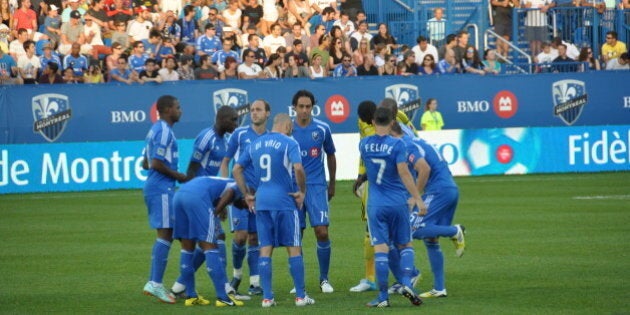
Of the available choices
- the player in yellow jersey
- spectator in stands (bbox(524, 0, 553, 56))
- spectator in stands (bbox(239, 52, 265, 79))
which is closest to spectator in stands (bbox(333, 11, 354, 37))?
spectator in stands (bbox(239, 52, 265, 79))

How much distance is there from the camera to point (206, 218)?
1299 centimetres

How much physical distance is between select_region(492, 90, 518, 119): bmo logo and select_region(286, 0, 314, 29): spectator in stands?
5751 millimetres

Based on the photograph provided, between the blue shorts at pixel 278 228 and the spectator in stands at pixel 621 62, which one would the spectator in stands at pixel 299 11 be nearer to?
the spectator in stands at pixel 621 62

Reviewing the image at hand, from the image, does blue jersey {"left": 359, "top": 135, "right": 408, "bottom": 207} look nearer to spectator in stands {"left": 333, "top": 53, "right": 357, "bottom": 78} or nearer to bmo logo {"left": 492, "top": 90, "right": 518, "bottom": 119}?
spectator in stands {"left": 333, "top": 53, "right": 357, "bottom": 78}

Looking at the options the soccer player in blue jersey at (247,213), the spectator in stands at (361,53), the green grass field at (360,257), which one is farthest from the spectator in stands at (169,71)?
the soccer player in blue jersey at (247,213)

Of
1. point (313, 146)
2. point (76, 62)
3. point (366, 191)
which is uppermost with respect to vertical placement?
point (76, 62)

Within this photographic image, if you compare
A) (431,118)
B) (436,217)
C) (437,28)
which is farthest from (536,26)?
(436,217)

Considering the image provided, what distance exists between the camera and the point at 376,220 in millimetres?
12766

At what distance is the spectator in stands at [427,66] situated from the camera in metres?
33.9

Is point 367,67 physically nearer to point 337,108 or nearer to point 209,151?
point 337,108

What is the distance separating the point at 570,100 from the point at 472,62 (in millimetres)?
2959

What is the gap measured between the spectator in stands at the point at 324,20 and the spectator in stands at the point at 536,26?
249 inches

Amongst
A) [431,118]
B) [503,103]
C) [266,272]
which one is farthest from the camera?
[503,103]

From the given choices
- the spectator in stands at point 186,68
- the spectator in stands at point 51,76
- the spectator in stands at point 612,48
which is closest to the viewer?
the spectator in stands at point 51,76
